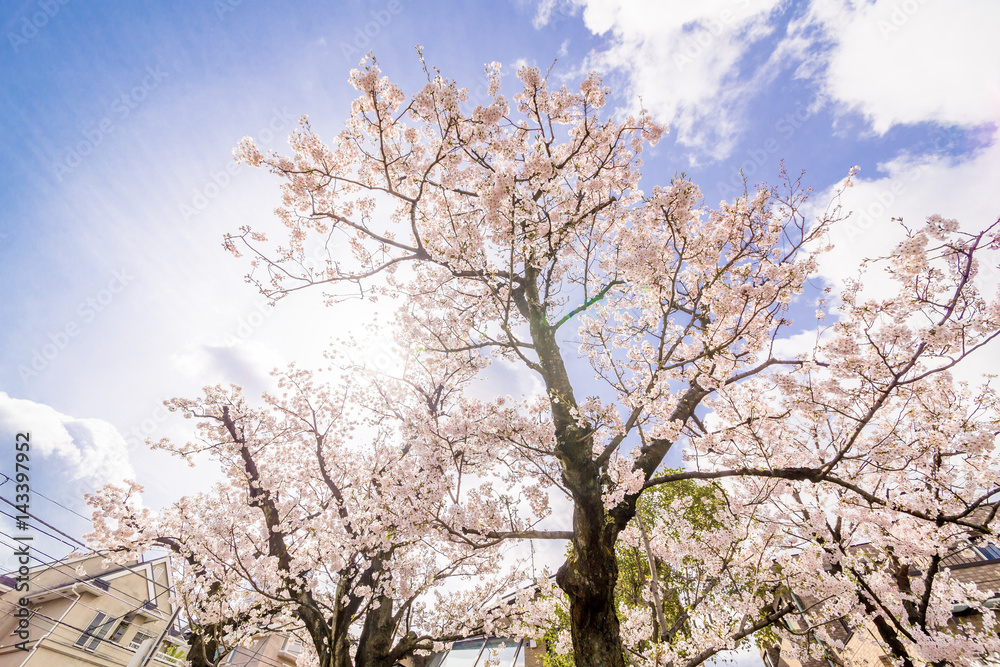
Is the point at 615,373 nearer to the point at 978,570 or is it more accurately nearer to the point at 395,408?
the point at 395,408

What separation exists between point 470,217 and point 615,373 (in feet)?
11.7

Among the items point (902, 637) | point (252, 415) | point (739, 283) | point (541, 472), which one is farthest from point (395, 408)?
point (902, 637)

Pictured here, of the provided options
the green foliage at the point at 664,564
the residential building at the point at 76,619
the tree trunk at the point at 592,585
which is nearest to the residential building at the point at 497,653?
the green foliage at the point at 664,564

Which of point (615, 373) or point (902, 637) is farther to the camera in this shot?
point (902, 637)

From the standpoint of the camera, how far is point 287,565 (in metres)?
7.30

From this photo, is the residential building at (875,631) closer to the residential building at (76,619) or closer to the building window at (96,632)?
the residential building at (76,619)

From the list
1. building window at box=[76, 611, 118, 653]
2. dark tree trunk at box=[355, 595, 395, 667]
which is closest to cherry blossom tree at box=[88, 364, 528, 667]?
dark tree trunk at box=[355, 595, 395, 667]

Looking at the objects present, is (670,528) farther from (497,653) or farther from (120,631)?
(120,631)

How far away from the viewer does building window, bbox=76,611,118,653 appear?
16.8 m

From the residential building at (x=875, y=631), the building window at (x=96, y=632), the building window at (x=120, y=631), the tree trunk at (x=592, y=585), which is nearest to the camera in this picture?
the tree trunk at (x=592, y=585)

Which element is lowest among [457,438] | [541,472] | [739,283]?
[541,472]

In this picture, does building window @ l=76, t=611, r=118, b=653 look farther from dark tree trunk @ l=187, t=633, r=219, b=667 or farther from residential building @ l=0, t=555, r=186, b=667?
dark tree trunk @ l=187, t=633, r=219, b=667

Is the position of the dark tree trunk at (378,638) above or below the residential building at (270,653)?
below

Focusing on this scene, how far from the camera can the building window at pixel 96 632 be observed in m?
16.8
